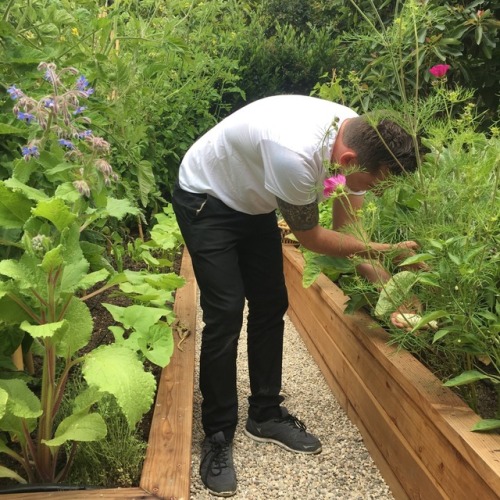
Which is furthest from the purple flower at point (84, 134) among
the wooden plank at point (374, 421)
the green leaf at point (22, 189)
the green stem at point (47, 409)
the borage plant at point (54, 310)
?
the wooden plank at point (374, 421)

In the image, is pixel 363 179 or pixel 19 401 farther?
pixel 363 179

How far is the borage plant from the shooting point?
54.9 inches

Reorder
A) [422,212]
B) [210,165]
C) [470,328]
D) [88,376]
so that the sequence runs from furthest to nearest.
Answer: [210,165] < [422,212] < [470,328] < [88,376]

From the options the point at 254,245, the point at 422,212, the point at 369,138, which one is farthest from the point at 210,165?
the point at 422,212

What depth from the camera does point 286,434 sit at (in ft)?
8.00

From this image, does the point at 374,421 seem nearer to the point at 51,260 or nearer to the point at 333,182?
the point at 333,182

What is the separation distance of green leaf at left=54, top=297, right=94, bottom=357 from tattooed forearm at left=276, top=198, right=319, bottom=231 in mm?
762

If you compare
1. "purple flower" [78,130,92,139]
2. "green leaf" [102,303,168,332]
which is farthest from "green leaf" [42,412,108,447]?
"purple flower" [78,130,92,139]

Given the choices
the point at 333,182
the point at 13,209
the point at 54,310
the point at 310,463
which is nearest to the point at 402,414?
the point at 310,463

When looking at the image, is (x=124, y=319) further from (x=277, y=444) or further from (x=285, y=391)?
(x=285, y=391)

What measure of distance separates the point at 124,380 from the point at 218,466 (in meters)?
1.01

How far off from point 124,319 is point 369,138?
3.27 feet

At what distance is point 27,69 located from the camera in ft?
6.77

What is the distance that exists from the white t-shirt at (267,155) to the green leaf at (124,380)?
80cm
